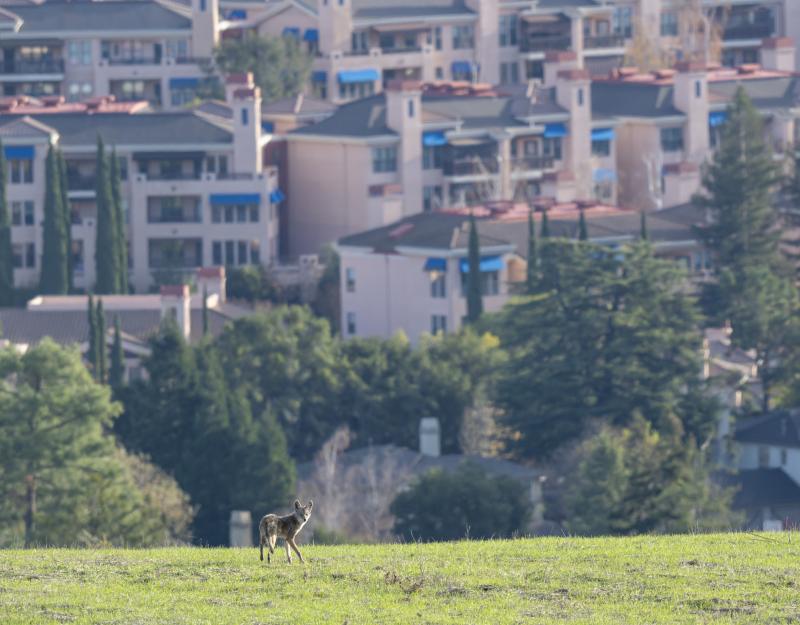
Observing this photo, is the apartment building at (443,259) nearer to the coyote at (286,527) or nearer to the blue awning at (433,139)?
the blue awning at (433,139)

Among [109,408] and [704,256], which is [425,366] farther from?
[704,256]

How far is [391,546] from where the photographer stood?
29375 millimetres

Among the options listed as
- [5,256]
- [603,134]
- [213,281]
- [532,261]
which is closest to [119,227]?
[5,256]

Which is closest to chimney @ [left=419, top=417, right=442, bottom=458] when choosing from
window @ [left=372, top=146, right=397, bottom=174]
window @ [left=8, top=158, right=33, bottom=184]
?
window @ [left=8, top=158, right=33, bottom=184]

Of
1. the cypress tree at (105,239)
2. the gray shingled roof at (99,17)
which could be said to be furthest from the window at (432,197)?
the gray shingled roof at (99,17)

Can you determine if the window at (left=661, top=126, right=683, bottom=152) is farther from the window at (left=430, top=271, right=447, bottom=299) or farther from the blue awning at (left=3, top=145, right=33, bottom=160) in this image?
the blue awning at (left=3, top=145, right=33, bottom=160)

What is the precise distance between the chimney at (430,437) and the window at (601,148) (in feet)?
157

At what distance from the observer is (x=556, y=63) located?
13350 cm

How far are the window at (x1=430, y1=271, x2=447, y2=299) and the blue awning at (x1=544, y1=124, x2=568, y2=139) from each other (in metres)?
22.8

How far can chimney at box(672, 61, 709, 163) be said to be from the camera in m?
126

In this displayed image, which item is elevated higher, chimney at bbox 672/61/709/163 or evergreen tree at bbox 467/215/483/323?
chimney at bbox 672/61/709/163

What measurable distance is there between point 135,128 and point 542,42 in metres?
37.9

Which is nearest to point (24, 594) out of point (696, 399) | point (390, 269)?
point (696, 399)

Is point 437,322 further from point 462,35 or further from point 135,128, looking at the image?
point 462,35
